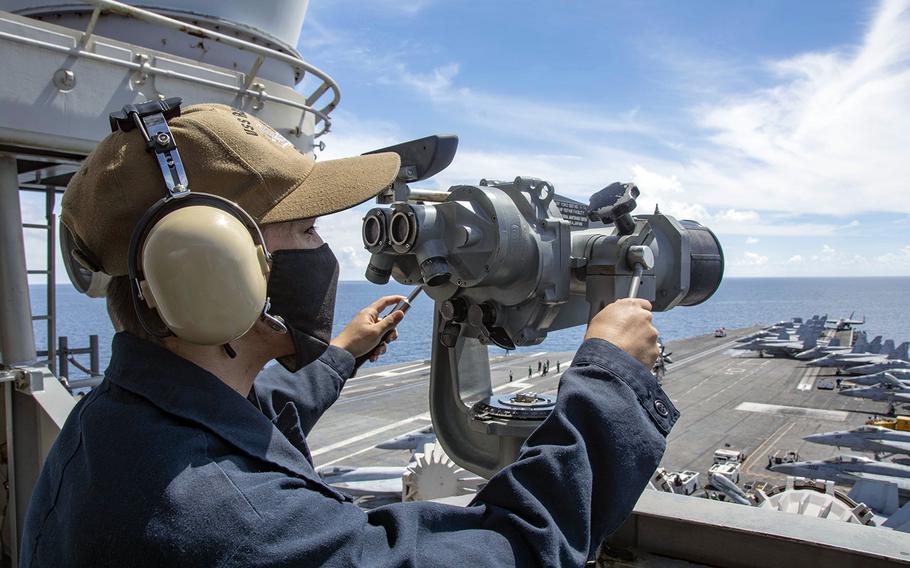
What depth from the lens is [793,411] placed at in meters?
28.2

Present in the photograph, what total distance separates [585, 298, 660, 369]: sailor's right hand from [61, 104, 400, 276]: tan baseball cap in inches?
29.0

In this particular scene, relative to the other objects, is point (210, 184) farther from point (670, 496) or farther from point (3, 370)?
point (3, 370)

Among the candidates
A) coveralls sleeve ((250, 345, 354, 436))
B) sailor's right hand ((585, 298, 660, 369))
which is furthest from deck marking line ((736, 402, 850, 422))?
sailor's right hand ((585, 298, 660, 369))

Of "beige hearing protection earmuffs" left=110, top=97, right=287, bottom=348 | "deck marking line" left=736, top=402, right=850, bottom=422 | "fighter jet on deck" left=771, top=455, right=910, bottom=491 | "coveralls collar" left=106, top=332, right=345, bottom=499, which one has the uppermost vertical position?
"beige hearing protection earmuffs" left=110, top=97, right=287, bottom=348

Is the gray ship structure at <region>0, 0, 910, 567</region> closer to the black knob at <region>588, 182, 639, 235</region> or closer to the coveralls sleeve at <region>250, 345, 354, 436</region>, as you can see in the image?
the black knob at <region>588, 182, 639, 235</region>

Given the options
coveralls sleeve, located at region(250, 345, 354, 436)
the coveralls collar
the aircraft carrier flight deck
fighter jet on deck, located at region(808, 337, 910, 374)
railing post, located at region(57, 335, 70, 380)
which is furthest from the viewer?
fighter jet on deck, located at region(808, 337, 910, 374)

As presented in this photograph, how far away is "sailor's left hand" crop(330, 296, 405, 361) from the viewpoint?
2691 millimetres

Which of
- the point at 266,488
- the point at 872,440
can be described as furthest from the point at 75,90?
the point at 872,440

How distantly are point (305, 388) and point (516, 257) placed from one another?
0.99 m

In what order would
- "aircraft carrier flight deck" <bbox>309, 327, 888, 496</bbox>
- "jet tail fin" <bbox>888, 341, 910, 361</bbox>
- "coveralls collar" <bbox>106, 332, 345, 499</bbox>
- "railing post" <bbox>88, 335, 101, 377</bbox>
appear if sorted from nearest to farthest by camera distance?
1. "coveralls collar" <bbox>106, 332, 345, 499</bbox>
2. "railing post" <bbox>88, 335, 101, 377</bbox>
3. "aircraft carrier flight deck" <bbox>309, 327, 888, 496</bbox>
4. "jet tail fin" <bbox>888, 341, 910, 361</bbox>

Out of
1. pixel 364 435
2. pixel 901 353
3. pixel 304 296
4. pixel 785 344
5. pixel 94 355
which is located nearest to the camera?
pixel 304 296

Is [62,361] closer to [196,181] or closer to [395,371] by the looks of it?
[196,181]

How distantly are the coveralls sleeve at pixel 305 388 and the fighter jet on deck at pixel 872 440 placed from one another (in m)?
23.4

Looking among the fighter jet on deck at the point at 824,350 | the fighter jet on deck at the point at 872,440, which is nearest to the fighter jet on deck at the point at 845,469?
the fighter jet on deck at the point at 872,440
